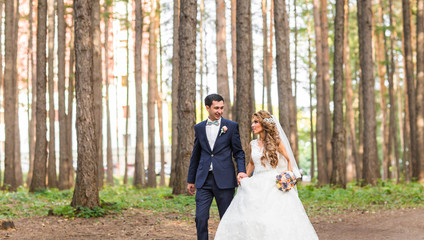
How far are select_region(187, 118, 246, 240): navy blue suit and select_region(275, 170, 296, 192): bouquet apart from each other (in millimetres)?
450

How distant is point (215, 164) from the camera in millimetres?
6469

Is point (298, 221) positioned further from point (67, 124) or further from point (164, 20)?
point (164, 20)

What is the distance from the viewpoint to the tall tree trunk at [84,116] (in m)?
11.2

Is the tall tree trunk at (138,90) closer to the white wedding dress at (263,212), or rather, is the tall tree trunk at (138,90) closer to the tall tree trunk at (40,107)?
the tall tree trunk at (40,107)

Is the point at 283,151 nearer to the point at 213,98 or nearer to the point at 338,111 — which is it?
the point at 213,98

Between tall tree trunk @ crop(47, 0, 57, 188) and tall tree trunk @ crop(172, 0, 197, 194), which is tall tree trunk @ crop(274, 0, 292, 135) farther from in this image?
tall tree trunk @ crop(47, 0, 57, 188)

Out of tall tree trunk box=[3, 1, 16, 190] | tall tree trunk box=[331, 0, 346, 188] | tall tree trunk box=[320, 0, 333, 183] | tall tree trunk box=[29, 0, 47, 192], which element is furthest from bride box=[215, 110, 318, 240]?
tall tree trunk box=[320, 0, 333, 183]

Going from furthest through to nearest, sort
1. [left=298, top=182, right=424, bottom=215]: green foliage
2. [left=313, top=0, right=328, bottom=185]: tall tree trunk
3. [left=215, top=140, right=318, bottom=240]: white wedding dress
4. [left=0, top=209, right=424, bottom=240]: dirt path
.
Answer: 1. [left=313, top=0, right=328, bottom=185]: tall tree trunk
2. [left=298, top=182, right=424, bottom=215]: green foliage
3. [left=0, top=209, right=424, bottom=240]: dirt path
4. [left=215, top=140, right=318, bottom=240]: white wedding dress

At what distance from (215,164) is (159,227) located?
4.34 m

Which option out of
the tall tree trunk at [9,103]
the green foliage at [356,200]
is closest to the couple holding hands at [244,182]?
the green foliage at [356,200]

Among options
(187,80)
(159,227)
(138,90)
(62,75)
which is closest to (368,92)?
(187,80)

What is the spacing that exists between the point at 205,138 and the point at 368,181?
14.8 metres

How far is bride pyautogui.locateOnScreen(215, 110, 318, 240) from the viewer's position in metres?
6.26

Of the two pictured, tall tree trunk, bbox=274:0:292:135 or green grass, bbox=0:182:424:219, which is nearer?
green grass, bbox=0:182:424:219
